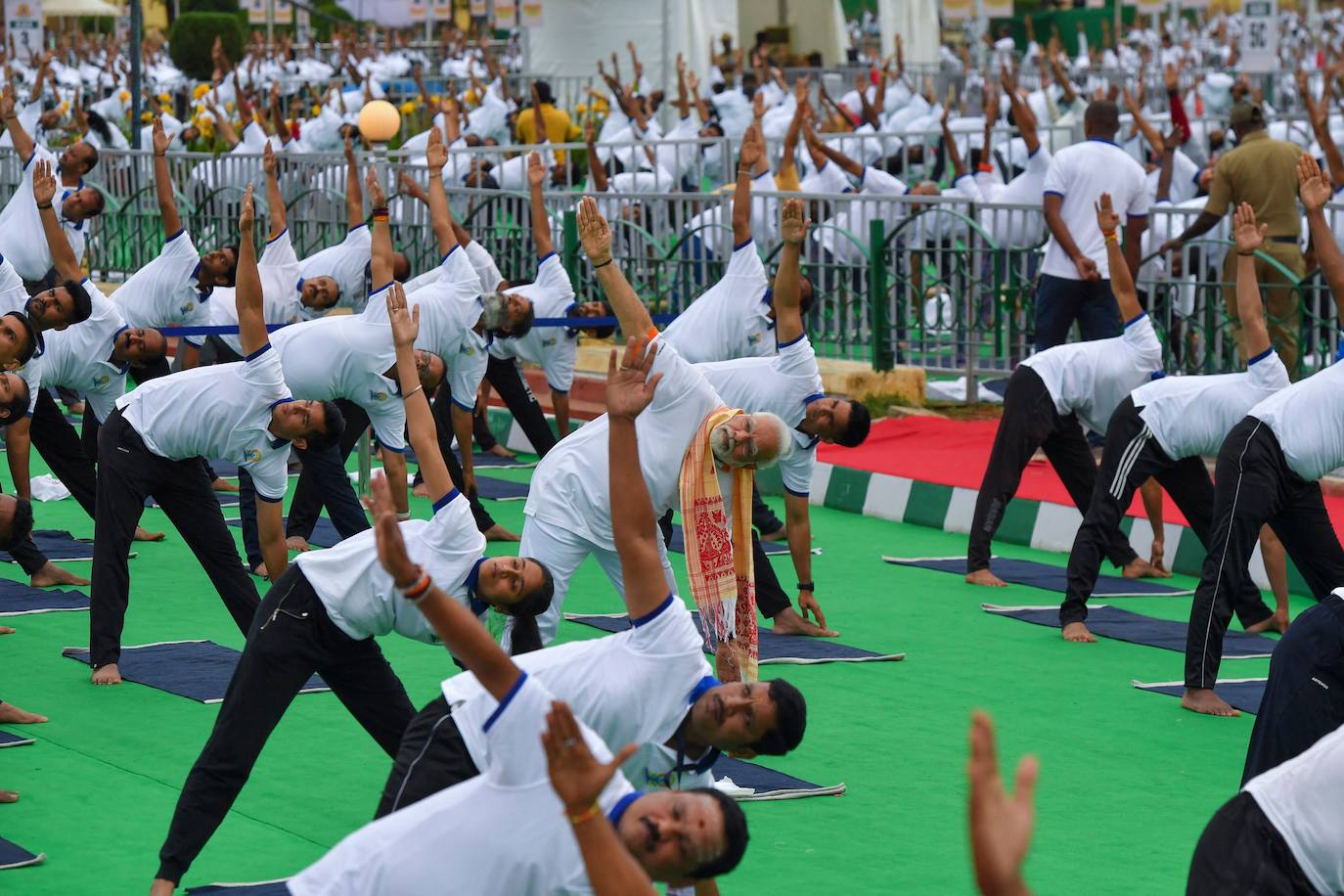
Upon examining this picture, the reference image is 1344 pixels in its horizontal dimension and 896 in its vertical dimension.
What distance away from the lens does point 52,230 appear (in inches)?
386

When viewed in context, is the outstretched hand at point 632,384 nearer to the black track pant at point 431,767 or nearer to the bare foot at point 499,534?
the black track pant at point 431,767

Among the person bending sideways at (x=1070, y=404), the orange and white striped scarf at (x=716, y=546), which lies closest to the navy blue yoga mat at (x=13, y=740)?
the orange and white striped scarf at (x=716, y=546)

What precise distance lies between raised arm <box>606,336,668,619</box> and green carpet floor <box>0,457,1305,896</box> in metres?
1.49

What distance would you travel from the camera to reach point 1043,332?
1241cm

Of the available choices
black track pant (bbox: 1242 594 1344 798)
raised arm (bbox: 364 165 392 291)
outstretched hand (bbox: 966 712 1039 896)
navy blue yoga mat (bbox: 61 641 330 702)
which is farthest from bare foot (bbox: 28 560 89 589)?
outstretched hand (bbox: 966 712 1039 896)

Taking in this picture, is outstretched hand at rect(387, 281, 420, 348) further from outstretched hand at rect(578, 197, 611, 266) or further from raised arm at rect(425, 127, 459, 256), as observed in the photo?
raised arm at rect(425, 127, 459, 256)

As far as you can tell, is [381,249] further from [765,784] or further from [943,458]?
[943,458]

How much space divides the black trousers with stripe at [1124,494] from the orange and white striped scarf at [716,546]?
2575 millimetres

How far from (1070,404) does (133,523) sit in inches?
170

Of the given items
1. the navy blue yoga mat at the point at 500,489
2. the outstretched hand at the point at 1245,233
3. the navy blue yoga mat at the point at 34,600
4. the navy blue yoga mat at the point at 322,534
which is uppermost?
the outstretched hand at the point at 1245,233

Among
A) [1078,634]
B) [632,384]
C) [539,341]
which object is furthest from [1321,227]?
[539,341]

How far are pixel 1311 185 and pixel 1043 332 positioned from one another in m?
4.22

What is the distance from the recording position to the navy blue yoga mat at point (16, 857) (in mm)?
6062

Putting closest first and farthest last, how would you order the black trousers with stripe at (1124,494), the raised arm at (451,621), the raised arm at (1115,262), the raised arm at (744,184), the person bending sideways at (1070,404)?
the raised arm at (451,621) → the black trousers with stripe at (1124,494) → the raised arm at (1115,262) → the person bending sideways at (1070,404) → the raised arm at (744,184)
